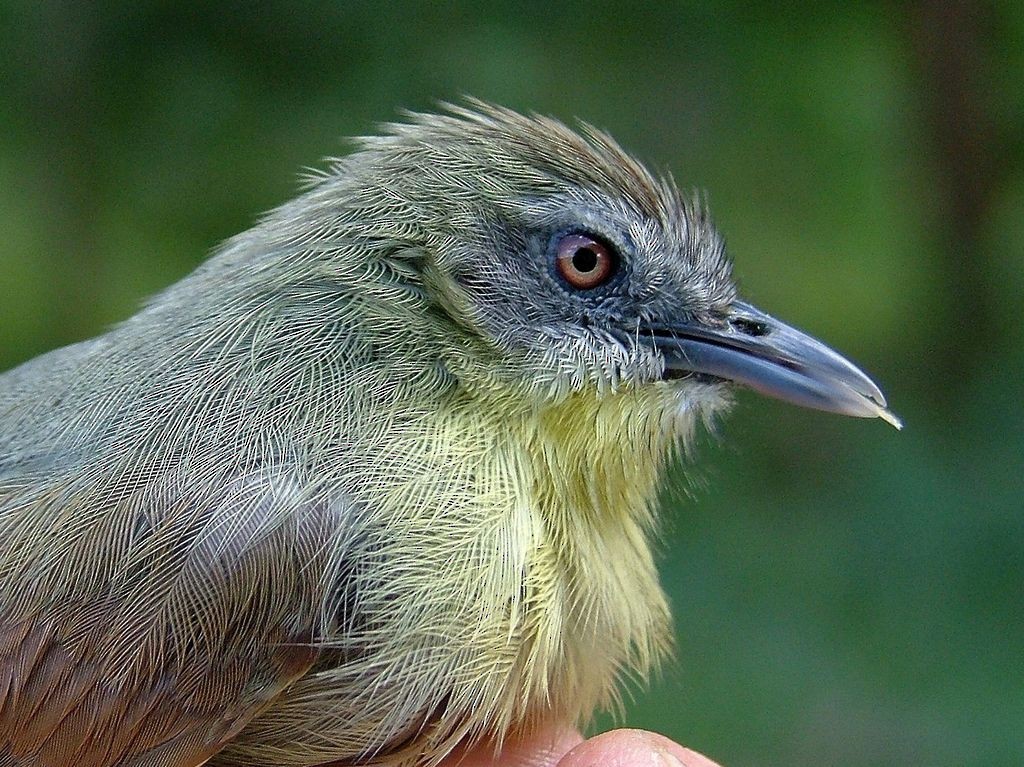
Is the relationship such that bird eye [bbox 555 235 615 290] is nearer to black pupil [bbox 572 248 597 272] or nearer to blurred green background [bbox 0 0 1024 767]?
black pupil [bbox 572 248 597 272]

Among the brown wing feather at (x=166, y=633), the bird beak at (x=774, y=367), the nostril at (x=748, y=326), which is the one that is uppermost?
the nostril at (x=748, y=326)

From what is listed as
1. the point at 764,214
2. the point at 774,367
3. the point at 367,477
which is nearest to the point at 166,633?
the point at 367,477

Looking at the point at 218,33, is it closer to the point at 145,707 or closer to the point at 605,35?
the point at 605,35

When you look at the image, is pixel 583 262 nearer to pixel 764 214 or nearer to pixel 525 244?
pixel 525 244

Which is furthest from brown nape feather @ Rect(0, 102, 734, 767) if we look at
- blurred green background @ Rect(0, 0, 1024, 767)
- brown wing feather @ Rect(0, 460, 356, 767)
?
blurred green background @ Rect(0, 0, 1024, 767)

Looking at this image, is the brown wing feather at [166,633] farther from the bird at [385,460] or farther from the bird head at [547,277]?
the bird head at [547,277]

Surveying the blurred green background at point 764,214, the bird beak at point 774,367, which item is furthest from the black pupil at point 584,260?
the blurred green background at point 764,214
